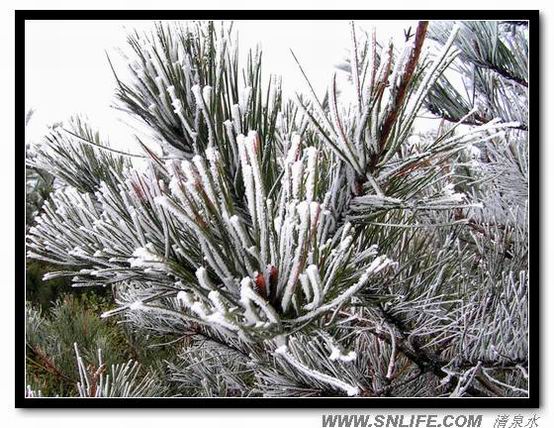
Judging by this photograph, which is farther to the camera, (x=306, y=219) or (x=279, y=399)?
(x=279, y=399)

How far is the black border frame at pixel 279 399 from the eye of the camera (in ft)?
2.53

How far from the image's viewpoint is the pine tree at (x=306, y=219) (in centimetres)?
40

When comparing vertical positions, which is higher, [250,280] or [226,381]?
[250,280]

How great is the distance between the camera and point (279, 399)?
0.77 m

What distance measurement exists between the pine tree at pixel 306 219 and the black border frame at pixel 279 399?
17 mm

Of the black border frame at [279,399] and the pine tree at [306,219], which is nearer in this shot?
the pine tree at [306,219]

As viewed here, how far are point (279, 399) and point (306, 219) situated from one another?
1.54 feet

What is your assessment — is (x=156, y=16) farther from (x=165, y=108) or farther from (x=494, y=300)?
(x=494, y=300)

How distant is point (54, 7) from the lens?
80 cm

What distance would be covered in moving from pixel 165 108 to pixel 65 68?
41 centimetres

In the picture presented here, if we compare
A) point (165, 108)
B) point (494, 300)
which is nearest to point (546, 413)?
point (494, 300)

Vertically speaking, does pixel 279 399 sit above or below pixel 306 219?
below

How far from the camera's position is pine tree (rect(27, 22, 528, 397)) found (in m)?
0.40

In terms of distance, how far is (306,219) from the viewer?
1.20 feet
